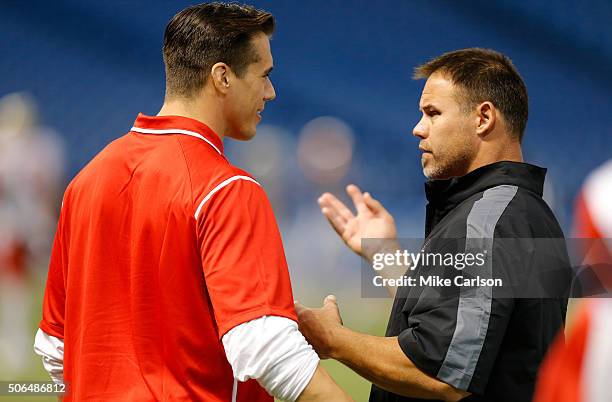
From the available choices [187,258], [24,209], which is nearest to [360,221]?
[187,258]

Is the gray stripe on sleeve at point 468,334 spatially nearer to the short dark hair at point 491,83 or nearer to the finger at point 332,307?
the finger at point 332,307

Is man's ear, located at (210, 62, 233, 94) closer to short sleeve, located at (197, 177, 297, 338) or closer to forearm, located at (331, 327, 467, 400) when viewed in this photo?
short sleeve, located at (197, 177, 297, 338)

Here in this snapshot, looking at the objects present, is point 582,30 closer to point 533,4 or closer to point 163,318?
point 533,4

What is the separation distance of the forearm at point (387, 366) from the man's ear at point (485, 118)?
0.52m

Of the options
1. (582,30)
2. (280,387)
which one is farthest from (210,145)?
(582,30)

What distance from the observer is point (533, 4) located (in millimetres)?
3436

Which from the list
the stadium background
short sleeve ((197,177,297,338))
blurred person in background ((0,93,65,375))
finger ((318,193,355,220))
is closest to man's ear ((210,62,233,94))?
short sleeve ((197,177,297,338))

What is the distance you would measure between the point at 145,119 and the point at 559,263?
860mm

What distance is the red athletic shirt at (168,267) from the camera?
4.43 feet

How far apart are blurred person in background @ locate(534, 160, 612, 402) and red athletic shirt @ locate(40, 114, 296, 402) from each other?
560 millimetres

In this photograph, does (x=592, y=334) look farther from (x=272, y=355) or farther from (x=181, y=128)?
(x=181, y=128)

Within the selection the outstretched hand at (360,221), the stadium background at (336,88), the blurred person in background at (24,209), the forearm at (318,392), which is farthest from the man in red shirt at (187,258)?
the blurred person in background at (24,209)

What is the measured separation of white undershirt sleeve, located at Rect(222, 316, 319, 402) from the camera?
4.29 ft

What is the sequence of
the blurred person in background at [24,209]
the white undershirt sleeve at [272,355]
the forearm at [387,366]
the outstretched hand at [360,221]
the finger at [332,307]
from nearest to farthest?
1. the white undershirt sleeve at [272,355]
2. the forearm at [387,366]
3. the finger at [332,307]
4. the outstretched hand at [360,221]
5. the blurred person in background at [24,209]
